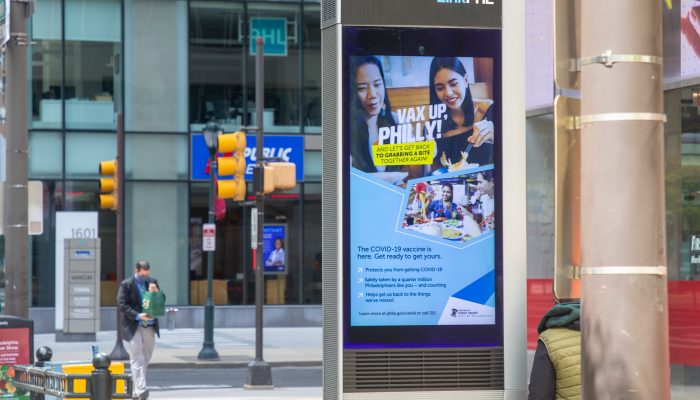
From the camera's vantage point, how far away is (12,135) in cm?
1222

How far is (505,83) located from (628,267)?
3846mm

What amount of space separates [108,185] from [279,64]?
12.6 m

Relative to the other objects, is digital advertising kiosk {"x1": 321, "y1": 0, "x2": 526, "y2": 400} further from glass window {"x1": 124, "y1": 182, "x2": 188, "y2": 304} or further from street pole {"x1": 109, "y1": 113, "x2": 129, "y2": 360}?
glass window {"x1": 124, "y1": 182, "x2": 188, "y2": 304}

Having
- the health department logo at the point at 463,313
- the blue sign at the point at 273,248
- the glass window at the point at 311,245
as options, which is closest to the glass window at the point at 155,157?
the blue sign at the point at 273,248

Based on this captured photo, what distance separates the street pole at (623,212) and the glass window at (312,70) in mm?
31644

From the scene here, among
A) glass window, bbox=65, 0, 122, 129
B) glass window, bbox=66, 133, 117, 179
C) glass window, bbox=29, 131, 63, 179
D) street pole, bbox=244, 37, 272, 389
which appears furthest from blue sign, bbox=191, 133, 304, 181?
street pole, bbox=244, 37, 272, 389

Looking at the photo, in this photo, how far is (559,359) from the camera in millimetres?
5652

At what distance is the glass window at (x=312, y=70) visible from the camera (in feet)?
117

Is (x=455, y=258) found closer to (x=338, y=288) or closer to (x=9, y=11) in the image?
(x=338, y=288)

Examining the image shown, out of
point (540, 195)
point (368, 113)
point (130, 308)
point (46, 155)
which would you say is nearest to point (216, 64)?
point (46, 155)

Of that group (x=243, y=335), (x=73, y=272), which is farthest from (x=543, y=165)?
(x=243, y=335)

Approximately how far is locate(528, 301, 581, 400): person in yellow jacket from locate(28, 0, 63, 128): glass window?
2920 cm

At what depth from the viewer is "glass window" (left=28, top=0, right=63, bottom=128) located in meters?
33.5

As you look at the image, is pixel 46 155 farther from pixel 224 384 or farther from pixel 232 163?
pixel 232 163
